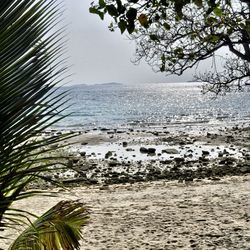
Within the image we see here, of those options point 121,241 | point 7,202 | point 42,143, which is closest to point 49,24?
point 42,143

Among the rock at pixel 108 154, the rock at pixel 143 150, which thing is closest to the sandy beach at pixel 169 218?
the rock at pixel 108 154

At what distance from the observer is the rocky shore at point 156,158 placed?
693 inches

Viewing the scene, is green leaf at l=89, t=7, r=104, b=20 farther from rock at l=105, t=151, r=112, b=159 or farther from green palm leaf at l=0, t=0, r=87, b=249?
rock at l=105, t=151, r=112, b=159

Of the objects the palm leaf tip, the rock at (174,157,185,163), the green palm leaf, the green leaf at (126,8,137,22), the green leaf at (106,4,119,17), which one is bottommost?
the rock at (174,157,185,163)

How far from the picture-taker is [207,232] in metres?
7.57

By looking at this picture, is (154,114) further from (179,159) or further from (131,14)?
(131,14)

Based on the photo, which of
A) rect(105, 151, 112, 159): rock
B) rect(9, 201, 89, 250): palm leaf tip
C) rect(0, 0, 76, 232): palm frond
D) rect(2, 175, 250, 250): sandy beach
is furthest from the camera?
rect(105, 151, 112, 159): rock

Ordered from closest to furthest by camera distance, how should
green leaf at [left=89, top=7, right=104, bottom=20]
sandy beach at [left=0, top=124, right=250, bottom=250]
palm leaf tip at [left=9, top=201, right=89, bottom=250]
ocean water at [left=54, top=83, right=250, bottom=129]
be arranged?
1. palm leaf tip at [left=9, top=201, right=89, bottom=250]
2. green leaf at [left=89, top=7, right=104, bottom=20]
3. sandy beach at [left=0, top=124, right=250, bottom=250]
4. ocean water at [left=54, top=83, right=250, bottom=129]

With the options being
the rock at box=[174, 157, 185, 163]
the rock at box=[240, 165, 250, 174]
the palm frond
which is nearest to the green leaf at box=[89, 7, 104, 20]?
the palm frond

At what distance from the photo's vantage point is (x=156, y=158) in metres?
22.5

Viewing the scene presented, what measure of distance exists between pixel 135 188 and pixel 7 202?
493 inches

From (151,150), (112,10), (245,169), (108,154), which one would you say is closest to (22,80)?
(112,10)

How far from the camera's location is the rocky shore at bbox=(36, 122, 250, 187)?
57.8ft

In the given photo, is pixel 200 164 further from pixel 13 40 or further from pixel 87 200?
pixel 13 40
